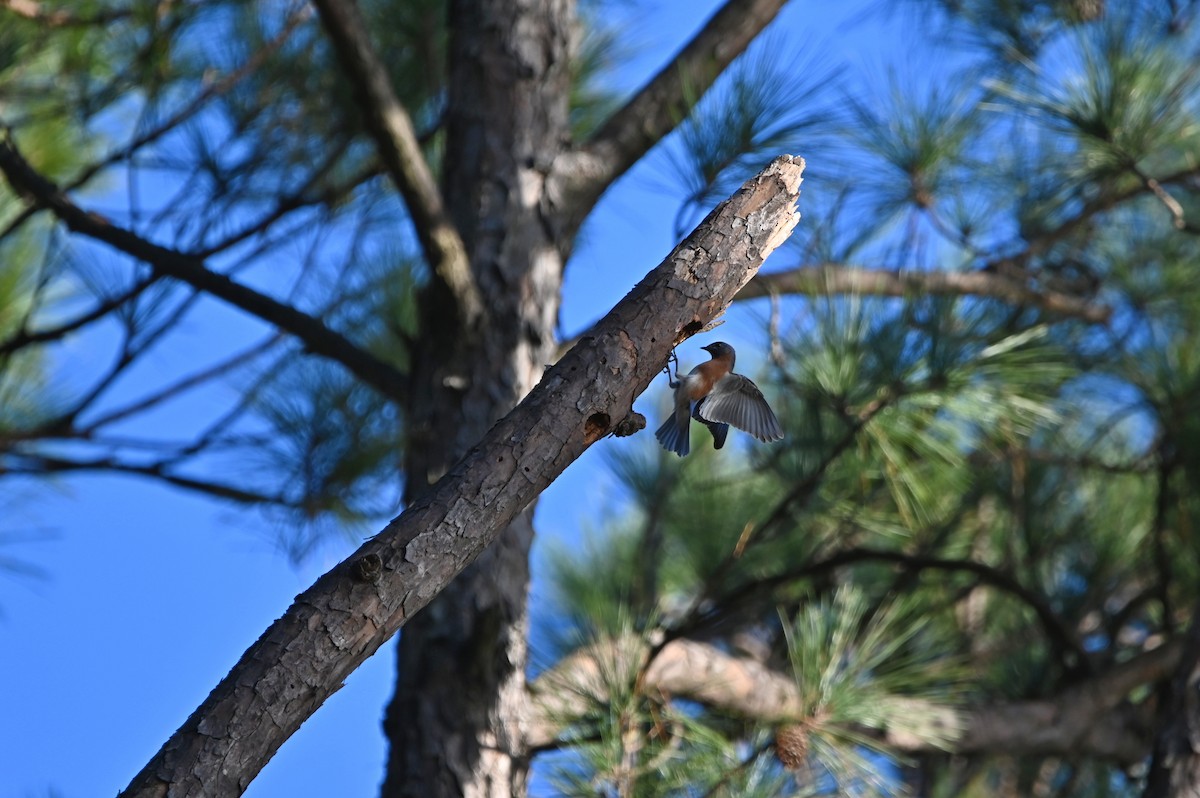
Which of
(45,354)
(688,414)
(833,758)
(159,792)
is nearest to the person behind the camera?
(159,792)

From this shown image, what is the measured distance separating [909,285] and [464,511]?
3.17ft

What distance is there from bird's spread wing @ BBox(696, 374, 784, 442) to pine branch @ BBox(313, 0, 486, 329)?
0.43 m

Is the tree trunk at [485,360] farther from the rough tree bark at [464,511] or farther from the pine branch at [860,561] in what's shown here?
the rough tree bark at [464,511]

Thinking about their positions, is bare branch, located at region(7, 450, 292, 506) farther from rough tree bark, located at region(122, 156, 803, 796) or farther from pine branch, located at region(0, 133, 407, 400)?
rough tree bark, located at region(122, 156, 803, 796)

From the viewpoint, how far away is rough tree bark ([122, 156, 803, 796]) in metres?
0.72

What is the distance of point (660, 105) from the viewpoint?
59.2 inches

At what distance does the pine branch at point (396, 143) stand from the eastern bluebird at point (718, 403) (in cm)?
40

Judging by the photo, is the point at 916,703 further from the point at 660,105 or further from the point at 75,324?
the point at 75,324

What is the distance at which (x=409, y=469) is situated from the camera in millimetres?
1429

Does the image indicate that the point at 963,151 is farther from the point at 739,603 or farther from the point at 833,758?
the point at 833,758

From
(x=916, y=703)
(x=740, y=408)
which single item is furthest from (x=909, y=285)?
(x=740, y=408)

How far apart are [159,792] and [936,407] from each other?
43.3 inches

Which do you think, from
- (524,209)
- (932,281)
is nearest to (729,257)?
(524,209)

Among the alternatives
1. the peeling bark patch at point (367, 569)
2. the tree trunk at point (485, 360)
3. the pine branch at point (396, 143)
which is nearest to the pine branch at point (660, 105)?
the tree trunk at point (485, 360)
